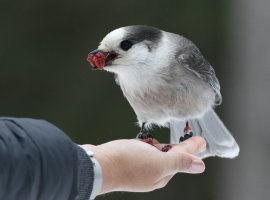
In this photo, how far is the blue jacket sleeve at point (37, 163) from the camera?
3.18ft

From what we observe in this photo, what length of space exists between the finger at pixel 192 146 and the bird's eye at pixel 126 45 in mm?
238

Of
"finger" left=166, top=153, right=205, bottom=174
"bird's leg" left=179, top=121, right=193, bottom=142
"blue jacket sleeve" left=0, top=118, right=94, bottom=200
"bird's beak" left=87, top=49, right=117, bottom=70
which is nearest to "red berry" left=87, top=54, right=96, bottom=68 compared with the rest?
"bird's beak" left=87, top=49, right=117, bottom=70

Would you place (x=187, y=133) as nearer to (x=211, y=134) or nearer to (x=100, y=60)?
(x=211, y=134)

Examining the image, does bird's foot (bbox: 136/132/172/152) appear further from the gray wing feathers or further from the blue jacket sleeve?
the blue jacket sleeve

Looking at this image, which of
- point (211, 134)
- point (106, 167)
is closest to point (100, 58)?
point (106, 167)

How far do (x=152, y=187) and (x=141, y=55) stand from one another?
0.88 feet

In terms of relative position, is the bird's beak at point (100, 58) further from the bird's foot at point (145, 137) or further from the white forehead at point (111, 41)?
the bird's foot at point (145, 137)

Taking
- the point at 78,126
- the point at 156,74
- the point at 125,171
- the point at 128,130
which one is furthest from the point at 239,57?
the point at 125,171

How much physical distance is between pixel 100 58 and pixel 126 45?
9cm

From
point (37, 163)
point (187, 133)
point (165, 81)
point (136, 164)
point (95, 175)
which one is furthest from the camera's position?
point (187, 133)

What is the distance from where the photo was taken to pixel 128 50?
125cm

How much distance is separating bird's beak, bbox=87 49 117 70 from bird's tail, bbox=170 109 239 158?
336 millimetres

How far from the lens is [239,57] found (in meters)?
2.63

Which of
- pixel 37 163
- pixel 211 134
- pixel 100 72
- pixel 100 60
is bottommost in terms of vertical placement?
pixel 100 72
